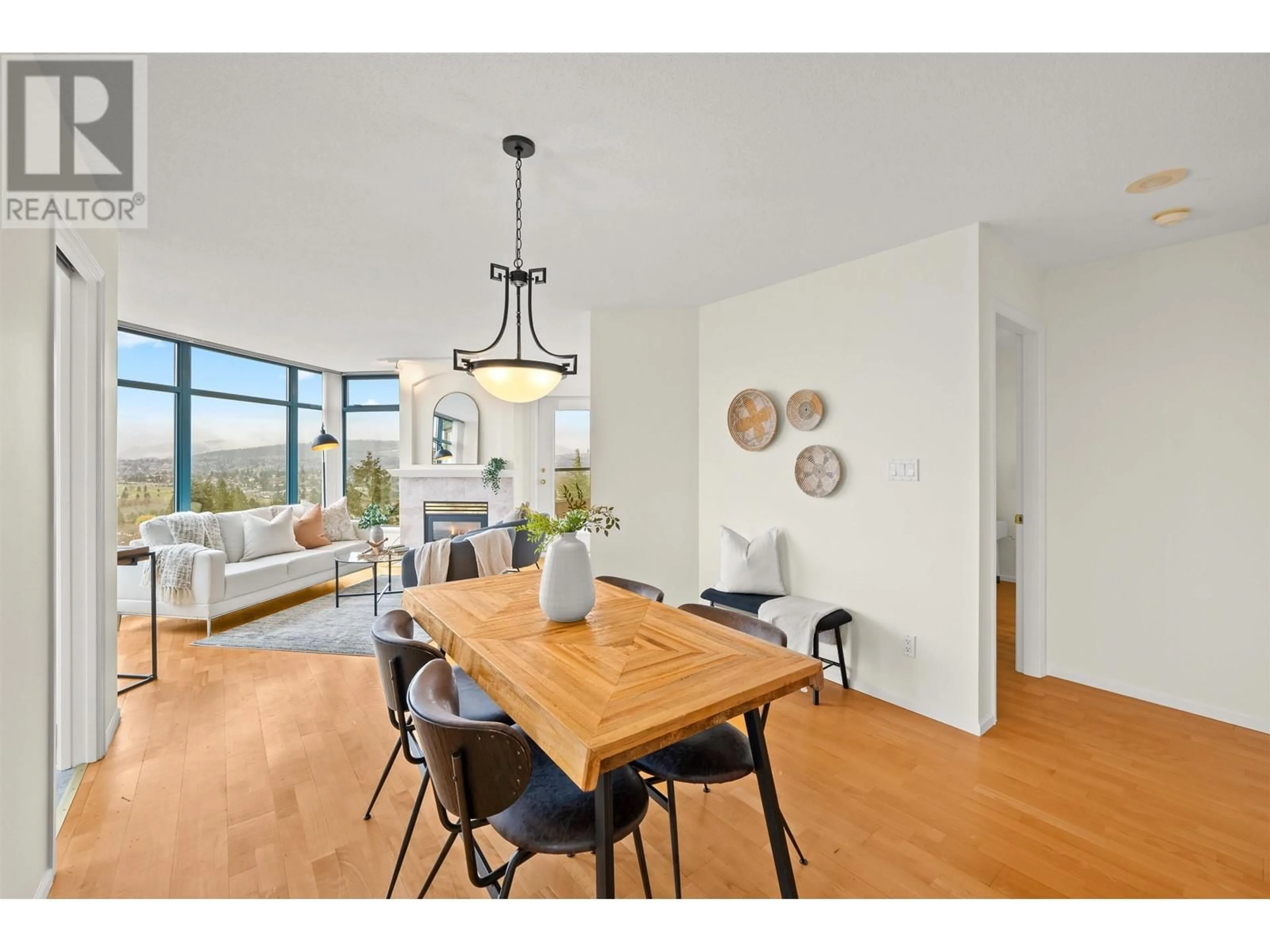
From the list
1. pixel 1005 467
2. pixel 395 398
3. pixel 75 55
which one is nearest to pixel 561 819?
pixel 75 55

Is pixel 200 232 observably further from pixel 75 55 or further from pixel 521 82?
pixel 521 82

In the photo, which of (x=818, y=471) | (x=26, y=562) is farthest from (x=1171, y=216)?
(x=26, y=562)

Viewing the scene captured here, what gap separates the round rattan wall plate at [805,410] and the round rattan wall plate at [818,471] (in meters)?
0.14

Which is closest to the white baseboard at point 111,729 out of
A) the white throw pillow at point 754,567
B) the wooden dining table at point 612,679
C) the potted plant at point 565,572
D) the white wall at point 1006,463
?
the wooden dining table at point 612,679

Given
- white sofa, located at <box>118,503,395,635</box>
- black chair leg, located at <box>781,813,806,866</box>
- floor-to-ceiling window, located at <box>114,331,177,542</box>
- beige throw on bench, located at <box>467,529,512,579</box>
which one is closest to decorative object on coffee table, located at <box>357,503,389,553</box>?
white sofa, located at <box>118,503,395,635</box>

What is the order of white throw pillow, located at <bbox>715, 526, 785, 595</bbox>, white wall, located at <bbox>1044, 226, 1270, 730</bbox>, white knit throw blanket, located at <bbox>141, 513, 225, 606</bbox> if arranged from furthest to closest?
white knit throw blanket, located at <bbox>141, 513, 225, 606</bbox>, white throw pillow, located at <bbox>715, 526, 785, 595</bbox>, white wall, located at <bbox>1044, 226, 1270, 730</bbox>

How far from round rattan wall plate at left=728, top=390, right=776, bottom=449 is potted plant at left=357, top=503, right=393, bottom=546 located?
10.4 ft

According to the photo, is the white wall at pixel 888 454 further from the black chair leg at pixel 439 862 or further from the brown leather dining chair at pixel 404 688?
the black chair leg at pixel 439 862

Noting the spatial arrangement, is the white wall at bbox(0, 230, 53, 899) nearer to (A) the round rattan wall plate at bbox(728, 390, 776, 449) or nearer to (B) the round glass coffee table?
(B) the round glass coffee table

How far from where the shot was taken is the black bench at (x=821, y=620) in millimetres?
2918

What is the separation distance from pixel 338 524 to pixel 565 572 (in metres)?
5.04

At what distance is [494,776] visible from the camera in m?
1.16

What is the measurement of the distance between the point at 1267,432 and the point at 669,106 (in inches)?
123

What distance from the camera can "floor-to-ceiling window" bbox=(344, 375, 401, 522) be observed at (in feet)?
23.7
